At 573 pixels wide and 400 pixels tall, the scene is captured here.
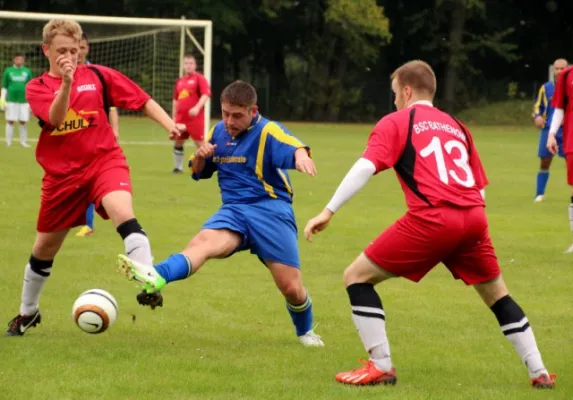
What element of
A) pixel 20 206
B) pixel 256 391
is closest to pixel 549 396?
pixel 256 391

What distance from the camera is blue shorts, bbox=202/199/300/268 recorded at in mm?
6461

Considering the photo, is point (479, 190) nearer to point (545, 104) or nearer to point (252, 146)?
point (252, 146)

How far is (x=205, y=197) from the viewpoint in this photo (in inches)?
621

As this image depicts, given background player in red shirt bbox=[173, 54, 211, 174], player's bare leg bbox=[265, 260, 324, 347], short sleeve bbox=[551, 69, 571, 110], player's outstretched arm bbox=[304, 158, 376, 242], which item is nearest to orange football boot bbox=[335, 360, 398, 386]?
player's outstretched arm bbox=[304, 158, 376, 242]

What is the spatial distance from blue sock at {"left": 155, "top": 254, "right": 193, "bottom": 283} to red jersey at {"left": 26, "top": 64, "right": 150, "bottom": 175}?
103 cm

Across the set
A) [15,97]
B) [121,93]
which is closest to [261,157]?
[121,93]

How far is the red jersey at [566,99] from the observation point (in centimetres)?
1002

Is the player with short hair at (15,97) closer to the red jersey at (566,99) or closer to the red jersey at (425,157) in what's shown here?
the red jersey at (566,99)

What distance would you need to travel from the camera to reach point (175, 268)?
232 inches

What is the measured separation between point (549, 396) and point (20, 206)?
1009cm

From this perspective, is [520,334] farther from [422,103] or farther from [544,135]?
[544,135]

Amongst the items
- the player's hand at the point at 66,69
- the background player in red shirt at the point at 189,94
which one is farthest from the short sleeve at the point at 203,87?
the player's hand at the point at 66,69

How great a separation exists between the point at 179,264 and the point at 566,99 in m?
5.48

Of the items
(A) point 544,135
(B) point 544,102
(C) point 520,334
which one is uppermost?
(C) point 520,334
